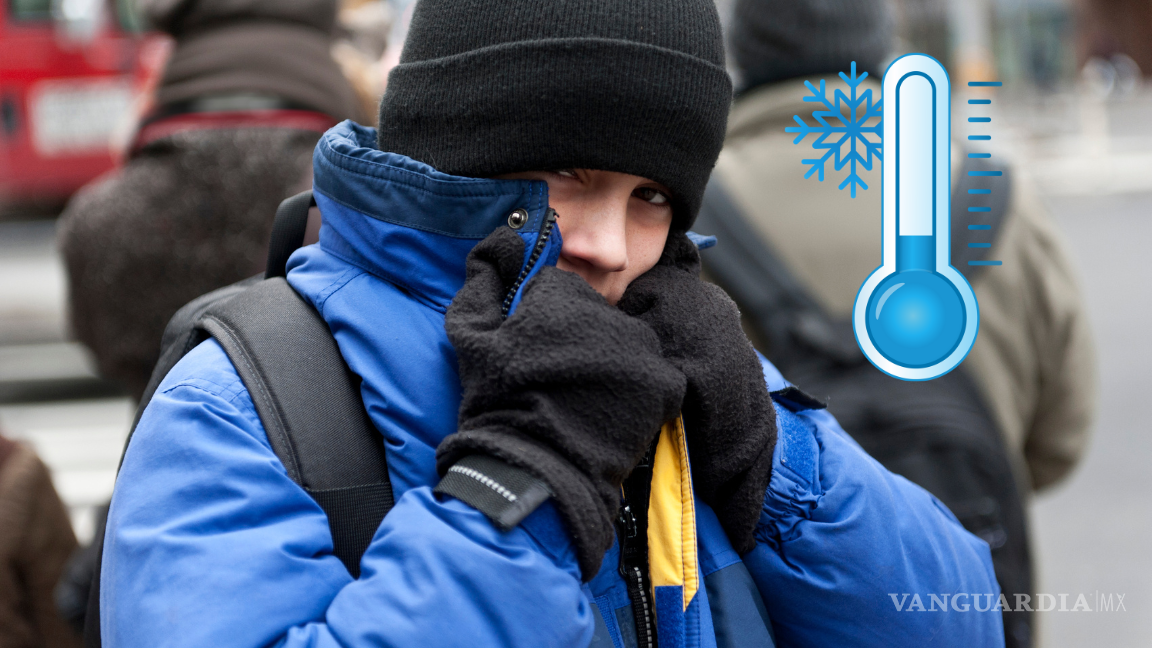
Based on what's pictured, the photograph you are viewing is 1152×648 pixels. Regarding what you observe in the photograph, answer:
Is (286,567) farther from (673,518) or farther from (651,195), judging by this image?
(651,195)

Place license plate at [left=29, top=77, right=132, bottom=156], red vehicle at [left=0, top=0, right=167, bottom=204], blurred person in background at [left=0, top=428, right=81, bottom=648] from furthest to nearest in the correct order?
1. license plate at [left=29, top=77, right=132, bottom=156]
2. red vehicle at [left=0, top=0, right=167, bottom=204]
3. blurred person in background at [left=0, top=428, right=81, bottom=648]

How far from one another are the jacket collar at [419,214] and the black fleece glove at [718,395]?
0.19m

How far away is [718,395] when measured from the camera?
126 cm

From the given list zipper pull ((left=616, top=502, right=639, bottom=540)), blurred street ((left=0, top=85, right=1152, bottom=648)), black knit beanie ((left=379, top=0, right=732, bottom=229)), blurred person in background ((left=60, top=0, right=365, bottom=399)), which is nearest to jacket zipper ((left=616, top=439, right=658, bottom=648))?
zipper pull ((left=616, top=502, right=639, bottom=540))

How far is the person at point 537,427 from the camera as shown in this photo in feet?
3.49

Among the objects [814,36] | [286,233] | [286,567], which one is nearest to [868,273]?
[814,36]

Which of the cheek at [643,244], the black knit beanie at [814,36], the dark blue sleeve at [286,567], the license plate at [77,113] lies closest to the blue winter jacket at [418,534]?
the dark blue sleeve at [286,567]

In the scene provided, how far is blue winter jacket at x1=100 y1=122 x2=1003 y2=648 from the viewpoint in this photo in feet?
3.44

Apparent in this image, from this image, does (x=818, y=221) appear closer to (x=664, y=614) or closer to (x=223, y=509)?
(x=664, y=614)

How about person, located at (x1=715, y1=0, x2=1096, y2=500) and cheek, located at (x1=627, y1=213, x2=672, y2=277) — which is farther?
person, located at (x1=715, y1=0, x2=1096, y2=500)

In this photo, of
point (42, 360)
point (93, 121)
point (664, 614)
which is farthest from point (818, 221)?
point (93, 121)

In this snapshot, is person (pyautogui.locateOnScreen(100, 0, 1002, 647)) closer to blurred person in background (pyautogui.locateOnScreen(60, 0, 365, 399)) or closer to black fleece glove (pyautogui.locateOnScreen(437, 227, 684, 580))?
black fleece glove (pyautogui.locateOnScreen(437, 227, 684, 580))

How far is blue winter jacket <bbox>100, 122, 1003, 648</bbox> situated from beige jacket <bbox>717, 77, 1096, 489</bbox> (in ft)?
3.12

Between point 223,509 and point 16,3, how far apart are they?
29.9 ft
